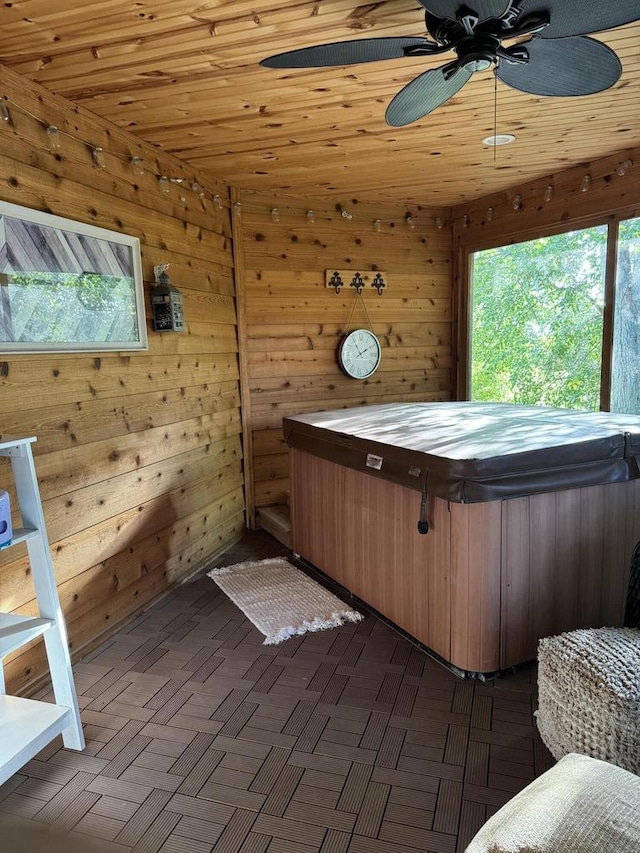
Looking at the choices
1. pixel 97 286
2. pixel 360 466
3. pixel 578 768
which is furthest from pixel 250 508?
pixel 578 768

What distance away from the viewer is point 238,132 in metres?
3.06

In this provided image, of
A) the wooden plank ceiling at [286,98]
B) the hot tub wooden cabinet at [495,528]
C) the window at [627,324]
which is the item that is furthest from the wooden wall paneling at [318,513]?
the window at [627,324]

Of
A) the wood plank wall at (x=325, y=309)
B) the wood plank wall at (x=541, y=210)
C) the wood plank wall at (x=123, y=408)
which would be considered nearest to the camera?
the wood plank wall at (x=123, y=408)

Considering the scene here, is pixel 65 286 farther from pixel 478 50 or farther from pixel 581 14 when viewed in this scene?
pixel 581 14

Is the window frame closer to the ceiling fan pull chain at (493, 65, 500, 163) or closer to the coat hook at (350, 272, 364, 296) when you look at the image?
the ceiling fan pull chain at (493, 65, 500, 163)

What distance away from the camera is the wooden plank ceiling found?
2.00 metres

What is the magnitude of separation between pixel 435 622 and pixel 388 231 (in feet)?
11.0

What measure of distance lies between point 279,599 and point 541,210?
128 inches

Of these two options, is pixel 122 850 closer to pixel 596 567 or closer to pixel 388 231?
pixel 596 567

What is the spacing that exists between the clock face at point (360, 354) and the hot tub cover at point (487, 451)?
54.6 inches

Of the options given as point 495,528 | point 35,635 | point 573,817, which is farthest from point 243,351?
point 573,817

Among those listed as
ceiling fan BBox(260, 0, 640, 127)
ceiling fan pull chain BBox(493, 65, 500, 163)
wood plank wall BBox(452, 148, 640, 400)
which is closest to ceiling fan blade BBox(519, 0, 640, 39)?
ceiling fan BBox(260, 0, 640, 127)

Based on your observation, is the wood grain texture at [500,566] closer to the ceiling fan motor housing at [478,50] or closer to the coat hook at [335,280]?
the ceiling fan motor housing at [478,50]

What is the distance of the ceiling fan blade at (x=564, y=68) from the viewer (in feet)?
5.35
